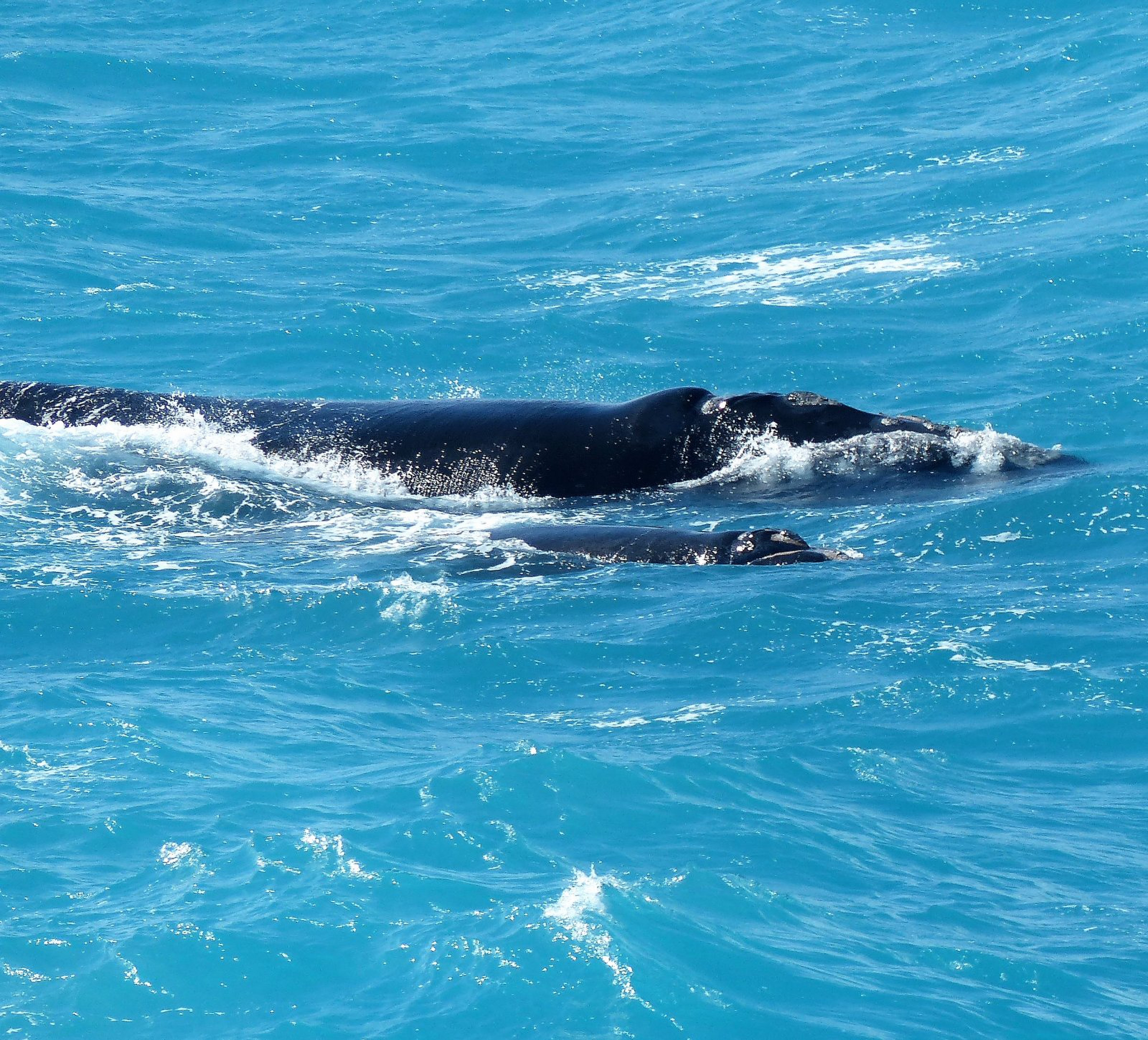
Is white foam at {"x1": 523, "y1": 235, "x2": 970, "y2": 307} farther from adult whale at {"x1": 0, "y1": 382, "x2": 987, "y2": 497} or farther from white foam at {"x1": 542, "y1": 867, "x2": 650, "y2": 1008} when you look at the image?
white foam at {"x1": 542, "y1": 867, "x2": 650, "y2": 1008}

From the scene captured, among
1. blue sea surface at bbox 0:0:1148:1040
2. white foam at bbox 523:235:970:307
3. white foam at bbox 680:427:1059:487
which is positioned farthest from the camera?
white foam at bbox 523:235:970:307

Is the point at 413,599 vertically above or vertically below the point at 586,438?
below

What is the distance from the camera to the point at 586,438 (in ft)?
58.1

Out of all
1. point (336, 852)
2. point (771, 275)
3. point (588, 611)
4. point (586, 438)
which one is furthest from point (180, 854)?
point (771, 275)

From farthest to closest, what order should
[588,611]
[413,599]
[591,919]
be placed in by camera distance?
[413,599] → [588,611] → [591,919]

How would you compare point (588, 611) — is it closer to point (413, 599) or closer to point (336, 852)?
point (413, 599)

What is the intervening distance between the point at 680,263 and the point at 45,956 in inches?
812

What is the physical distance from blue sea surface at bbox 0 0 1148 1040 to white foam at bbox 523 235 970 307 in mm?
142

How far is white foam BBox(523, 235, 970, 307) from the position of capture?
25156mm

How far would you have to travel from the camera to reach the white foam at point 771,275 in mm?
25156

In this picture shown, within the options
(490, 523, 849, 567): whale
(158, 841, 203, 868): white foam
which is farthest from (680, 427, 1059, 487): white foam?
(158, 841, 203, 868): white foam

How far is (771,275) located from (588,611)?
13878 mm

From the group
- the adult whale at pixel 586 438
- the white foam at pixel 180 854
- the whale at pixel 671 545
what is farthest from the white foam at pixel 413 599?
the white foam at pixel 180 854

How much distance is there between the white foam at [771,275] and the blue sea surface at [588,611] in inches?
5.6
